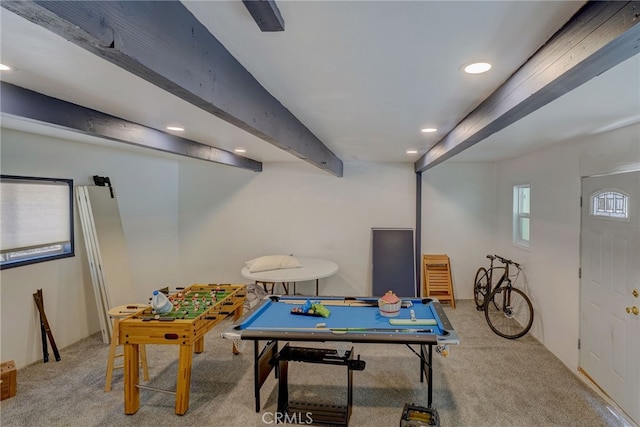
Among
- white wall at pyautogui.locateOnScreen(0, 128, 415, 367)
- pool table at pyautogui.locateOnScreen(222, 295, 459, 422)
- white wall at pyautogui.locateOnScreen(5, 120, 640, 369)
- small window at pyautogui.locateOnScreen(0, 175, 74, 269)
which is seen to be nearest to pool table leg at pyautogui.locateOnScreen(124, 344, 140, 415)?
pool table at pyautogui.locateOnScreen(222, 295, 459, 422)

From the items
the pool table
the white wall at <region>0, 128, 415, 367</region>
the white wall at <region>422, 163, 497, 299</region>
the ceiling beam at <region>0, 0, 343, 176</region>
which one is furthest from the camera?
the white wall at <region>422, 163, 497, 299</region>

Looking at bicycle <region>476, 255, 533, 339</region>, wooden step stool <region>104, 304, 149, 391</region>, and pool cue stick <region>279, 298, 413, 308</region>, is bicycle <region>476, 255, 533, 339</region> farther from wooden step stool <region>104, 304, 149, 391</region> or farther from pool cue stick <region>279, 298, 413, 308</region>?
wooden step stool <region>104, 304, 149, 391</region>

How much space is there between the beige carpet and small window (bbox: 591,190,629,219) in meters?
1.61

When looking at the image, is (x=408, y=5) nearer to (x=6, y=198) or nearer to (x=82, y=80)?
(x=82, y=80)

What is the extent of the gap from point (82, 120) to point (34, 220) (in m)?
1.88

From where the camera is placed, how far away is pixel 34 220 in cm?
354

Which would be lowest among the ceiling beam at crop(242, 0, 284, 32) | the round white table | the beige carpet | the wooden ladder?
the beige carpet

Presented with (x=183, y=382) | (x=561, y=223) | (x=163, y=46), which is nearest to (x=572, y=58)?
(x=163, y=46)

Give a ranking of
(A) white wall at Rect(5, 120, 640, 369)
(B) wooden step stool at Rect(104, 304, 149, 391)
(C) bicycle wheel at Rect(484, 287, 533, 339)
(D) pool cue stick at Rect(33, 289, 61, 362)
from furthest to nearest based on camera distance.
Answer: (A) white wall at Rect(5, 120, 640, 369) → (C) bicycle wheel at Rect(484, 287, 533, 339) → (D) pool cue stick at Rect(33, 289, 61, 362) → (B) wooden step stool at Rect(104, 304, 149, 391)

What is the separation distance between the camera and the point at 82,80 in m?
1.87

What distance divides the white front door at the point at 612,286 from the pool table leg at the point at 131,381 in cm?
394

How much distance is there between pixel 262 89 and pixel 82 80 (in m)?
1.01

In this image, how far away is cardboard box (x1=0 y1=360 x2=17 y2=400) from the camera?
9.39ft

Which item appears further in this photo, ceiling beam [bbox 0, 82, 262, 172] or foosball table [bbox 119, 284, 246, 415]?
foosball table [bbox 119, 284, 246, 415]
